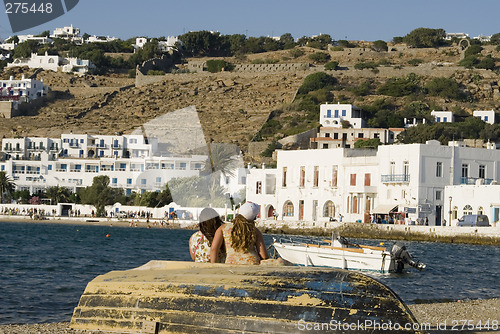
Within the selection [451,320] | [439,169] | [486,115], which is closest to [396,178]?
[439,169]

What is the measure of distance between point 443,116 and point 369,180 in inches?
1729

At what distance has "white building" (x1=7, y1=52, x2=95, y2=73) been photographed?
439 feet

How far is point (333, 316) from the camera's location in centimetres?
825

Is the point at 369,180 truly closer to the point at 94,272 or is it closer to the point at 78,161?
the point at 94,272

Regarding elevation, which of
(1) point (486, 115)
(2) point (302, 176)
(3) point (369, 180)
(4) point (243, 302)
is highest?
(1) point (486, 115)

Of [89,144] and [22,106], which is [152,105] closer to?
[22,106]

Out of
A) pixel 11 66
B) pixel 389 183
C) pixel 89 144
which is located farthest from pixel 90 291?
pixel 11 66

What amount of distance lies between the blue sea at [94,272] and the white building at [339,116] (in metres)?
46.6

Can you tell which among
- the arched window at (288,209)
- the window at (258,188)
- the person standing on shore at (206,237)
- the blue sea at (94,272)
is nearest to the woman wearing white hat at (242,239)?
the person standing on shore at (206,237)

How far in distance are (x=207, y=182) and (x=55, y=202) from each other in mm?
66228

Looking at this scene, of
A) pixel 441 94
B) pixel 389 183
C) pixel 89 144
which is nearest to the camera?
pixel 389 183

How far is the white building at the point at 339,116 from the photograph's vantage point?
282 ft

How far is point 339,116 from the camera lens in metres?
88.5

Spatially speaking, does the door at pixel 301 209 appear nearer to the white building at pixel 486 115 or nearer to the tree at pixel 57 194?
the tree at pixel 57 194
